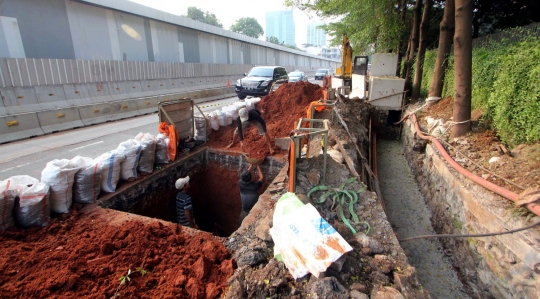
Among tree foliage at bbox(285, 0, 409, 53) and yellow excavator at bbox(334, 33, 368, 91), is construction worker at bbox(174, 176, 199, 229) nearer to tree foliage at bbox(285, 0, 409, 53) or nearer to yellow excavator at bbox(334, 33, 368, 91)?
tree foliage at bbox(285, 0, 409, 53)

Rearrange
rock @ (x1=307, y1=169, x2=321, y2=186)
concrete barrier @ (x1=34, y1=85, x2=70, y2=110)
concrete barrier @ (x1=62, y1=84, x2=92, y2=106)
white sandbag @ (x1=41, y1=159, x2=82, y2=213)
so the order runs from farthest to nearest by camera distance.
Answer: concrete barrier @ (x1=62, y1=84, x2=92, y2=106) → concrete barrier @ (x1=34, y1=85, x2=70, y2=110) → rock @ (x1=307, y1=169, x2=321, y2=186) → white sandbag @ (x1=41, y1=159, x2=82, y2=213)

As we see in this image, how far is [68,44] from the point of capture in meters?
13.5

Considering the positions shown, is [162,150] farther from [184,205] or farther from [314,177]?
[314,177]

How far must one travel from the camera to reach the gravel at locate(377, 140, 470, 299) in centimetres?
415

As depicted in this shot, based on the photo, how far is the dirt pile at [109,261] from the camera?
8.02 ft

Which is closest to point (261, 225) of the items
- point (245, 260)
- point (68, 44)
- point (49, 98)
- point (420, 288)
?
point (245, 260)

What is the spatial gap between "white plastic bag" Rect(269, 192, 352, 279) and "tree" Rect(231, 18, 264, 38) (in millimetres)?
75224

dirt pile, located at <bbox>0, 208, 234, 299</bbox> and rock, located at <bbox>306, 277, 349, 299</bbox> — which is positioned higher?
rock, located at <bbox>306, 277, 349, 299</bbox>

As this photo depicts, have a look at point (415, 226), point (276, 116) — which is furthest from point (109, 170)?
point (276, 116)

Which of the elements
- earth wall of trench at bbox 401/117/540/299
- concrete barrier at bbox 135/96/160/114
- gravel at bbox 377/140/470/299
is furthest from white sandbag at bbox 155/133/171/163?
concrete barrier at bbox 135/96/160/114

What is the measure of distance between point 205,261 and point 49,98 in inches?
459

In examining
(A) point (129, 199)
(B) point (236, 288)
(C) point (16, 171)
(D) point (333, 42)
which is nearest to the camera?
(B) point (236, 288)

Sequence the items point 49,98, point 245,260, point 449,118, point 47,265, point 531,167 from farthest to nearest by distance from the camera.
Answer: point 49,98
point 449,118
point 531,167
point 47,265
point 245,260

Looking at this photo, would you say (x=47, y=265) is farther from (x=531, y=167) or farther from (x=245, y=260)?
(x=531, y=167)
